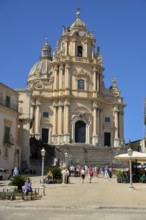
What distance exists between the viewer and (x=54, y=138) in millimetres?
57688

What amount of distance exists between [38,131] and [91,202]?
42.5m

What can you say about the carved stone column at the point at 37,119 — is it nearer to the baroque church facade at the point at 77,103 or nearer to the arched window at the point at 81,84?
the baroque church facade at the point at 77,103

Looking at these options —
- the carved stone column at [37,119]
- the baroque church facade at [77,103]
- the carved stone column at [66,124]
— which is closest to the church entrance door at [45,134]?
the baroque church facade at [77,103]

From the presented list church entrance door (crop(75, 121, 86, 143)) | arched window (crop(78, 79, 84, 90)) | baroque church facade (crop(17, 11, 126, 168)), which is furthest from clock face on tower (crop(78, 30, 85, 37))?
church entrance door (crop(75, 121, 86, 143))

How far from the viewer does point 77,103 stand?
5878 centimetres

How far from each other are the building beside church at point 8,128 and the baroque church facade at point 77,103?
55.4 feet

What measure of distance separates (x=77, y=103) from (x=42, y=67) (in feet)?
Answer: 84.6

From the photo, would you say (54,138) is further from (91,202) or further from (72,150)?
(91,202)

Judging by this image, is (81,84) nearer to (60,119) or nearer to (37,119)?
(60,119)

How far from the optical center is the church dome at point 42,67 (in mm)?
78875

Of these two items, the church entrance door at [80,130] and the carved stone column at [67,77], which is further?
the church entrance door at [80,130]

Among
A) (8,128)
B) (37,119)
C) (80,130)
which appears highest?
(37,119)

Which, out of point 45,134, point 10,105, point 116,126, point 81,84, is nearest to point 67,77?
point 81,84

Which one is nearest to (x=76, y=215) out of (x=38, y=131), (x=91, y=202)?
(x=91, y=202)
